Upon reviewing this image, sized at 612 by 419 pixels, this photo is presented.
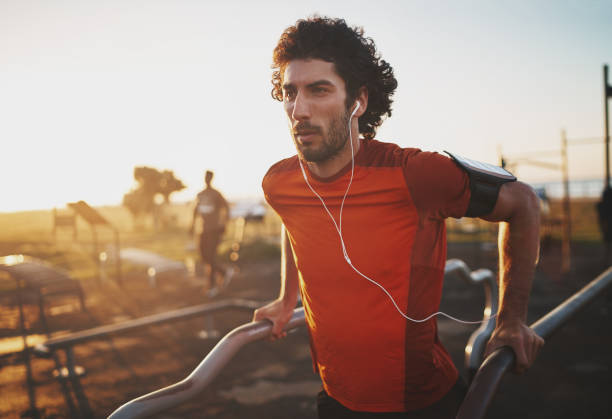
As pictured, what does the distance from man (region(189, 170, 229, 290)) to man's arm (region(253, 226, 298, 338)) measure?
19.0 feet

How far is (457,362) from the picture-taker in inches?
174

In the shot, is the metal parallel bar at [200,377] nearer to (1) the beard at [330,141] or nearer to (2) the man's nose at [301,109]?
(1) the beard at [330,141]

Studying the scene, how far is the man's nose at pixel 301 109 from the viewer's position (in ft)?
4.38

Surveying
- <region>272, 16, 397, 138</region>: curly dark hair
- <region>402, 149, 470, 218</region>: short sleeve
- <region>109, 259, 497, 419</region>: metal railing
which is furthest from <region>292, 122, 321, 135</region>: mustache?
<region>109, 259, 497, 419</region>: metal railing

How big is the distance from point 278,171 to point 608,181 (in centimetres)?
630

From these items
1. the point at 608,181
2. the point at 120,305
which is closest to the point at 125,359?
the point at 120,305

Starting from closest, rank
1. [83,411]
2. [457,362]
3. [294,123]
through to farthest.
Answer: [294,123] < [83,411] < [457,362]

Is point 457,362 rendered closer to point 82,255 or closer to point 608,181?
point 608,181

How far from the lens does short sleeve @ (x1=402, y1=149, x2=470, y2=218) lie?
3.84 feet

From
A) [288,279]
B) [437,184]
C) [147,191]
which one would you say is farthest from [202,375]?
[147,191]

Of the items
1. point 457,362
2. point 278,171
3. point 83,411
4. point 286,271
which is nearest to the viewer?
point 278,171

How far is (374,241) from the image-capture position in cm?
130

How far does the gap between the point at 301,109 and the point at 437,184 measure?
1.60 ft

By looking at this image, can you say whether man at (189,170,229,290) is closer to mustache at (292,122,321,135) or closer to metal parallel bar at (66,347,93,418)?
metal parallel bar at (66,347,93,418)
